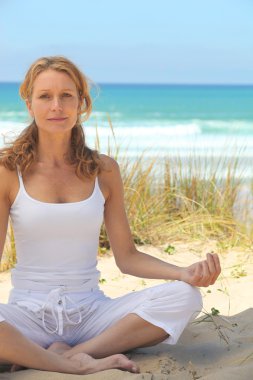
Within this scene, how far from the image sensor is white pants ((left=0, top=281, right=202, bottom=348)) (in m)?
2.68

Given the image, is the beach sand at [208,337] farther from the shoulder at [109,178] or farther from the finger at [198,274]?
the shoulder at [109,178]

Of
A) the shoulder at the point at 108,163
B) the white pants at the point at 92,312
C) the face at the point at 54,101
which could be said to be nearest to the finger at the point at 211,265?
the white pants at the point at 92,312

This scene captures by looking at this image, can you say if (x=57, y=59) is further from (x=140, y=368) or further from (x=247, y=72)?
(x=247, y=72)

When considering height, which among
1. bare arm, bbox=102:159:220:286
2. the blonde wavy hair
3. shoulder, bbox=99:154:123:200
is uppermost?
the blonde wavy hair

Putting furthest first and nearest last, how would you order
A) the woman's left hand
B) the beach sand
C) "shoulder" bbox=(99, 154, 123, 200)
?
"shoulder" bbox=(99, 154, 123, 200), the woman's left hand, the beach sand

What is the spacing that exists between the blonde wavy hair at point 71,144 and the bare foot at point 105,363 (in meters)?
0.72

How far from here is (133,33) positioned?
1580 inches

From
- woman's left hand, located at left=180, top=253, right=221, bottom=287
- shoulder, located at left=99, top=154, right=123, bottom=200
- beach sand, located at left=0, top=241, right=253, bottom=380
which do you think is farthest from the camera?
shoulder, located at left=99, top=154, right=123, bottom=200

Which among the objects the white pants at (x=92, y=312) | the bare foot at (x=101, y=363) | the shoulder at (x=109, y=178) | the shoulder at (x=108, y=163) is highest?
the shoulder at (x=108, y=163)

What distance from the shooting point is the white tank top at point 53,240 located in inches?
105

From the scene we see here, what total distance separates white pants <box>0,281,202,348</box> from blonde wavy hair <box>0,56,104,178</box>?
0.51m

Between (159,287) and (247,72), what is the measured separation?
1808 inches

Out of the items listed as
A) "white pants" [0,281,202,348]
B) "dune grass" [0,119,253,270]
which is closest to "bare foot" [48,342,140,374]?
"white pants" [0,281,202,348]

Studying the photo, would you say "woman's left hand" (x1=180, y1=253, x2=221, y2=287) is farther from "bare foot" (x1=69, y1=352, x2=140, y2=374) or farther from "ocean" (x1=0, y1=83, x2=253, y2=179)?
"ocean" (x1=0, y1=83, x2=253, y2=179)
